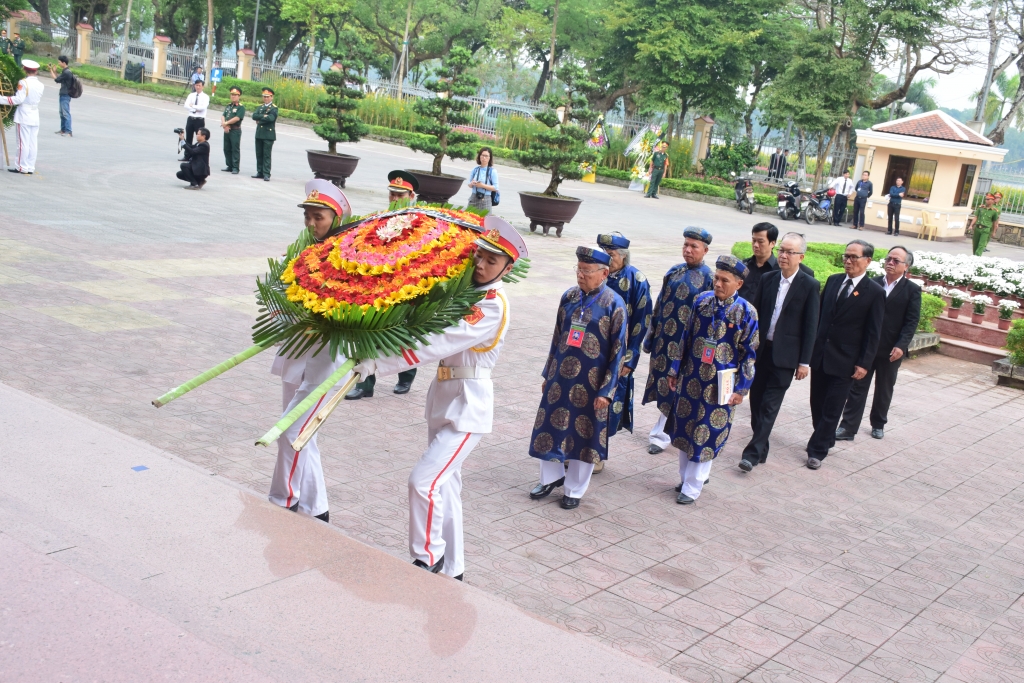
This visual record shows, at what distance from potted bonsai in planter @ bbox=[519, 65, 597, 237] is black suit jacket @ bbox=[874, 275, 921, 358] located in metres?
9.15

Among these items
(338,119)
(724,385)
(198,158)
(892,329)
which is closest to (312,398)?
(724,385)

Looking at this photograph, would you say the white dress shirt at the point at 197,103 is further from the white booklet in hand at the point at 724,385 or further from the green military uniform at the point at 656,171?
the white booklet in hand at the point at 724,385

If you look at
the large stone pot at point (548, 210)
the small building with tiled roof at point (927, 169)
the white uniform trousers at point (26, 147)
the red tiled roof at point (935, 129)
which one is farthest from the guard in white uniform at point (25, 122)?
the red tiled roof at point (935, 129)

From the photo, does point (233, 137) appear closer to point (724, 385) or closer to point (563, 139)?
point (563, 139)

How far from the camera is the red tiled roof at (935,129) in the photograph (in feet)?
90.4

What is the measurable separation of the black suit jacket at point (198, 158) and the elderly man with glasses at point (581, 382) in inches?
445

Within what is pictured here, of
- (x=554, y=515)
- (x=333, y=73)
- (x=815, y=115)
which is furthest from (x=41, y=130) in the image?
(x=815, y=115)

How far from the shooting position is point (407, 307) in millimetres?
3883

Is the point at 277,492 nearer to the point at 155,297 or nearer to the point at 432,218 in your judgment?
the point at 432,218

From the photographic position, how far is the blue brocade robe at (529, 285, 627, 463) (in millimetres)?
5703

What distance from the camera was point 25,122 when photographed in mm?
14523

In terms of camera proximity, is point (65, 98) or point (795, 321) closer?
point (795, 321)

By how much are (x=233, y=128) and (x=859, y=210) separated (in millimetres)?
17324

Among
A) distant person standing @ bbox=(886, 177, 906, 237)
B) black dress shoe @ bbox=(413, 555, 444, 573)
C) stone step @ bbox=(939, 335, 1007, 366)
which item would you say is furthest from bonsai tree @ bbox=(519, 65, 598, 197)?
black dress shoe @ bbox=(413, 555, 444, 573)
